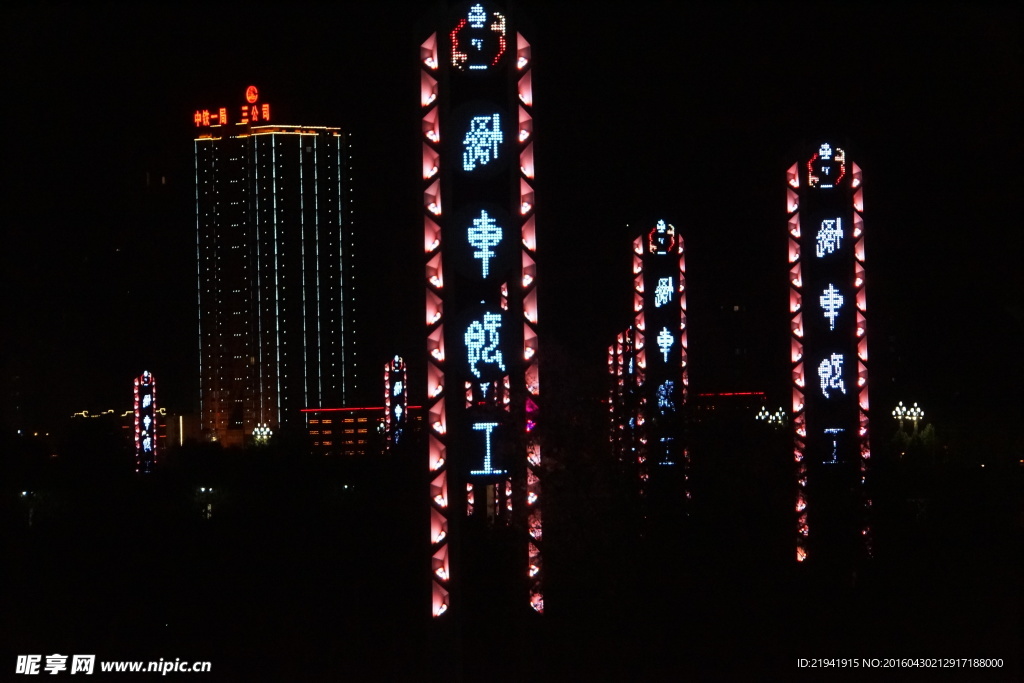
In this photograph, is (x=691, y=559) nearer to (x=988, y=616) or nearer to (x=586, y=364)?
(x=586, y=364)

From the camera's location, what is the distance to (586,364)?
1359cm

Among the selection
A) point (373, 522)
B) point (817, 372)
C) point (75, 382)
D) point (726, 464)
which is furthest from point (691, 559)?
point (75, 382)

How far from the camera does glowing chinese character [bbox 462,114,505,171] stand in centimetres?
1250

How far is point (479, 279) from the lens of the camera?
1234cm

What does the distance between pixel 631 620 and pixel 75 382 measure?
30265 millimetres

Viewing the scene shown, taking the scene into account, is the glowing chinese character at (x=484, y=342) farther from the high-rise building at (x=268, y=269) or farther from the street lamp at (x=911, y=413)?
the high-rise building at (x=268, y=269)

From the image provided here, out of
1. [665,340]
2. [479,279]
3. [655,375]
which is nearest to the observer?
[479,279]

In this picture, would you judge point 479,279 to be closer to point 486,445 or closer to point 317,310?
point 486,445

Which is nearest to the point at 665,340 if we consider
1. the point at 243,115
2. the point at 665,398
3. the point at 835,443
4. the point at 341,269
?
the point at 835,443

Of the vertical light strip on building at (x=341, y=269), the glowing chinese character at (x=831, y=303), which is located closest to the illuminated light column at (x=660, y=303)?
the glowing chinese character at (x=831, y=303)

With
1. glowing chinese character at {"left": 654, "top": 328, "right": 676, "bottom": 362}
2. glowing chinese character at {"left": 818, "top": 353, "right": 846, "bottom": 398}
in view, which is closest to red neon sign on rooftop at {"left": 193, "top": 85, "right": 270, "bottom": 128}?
glowing chinese character at {"left": 654, "top": 328, "right": 676, "bottom": 362}

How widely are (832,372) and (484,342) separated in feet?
25.0

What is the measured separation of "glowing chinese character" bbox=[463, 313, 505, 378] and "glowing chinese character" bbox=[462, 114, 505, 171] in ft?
5.38

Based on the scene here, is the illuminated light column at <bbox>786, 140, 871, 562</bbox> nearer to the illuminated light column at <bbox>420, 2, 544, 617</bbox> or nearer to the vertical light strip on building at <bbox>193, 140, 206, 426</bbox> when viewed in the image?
the illuminated light column at <bbox>420, 2, 544, 617</bbox>
